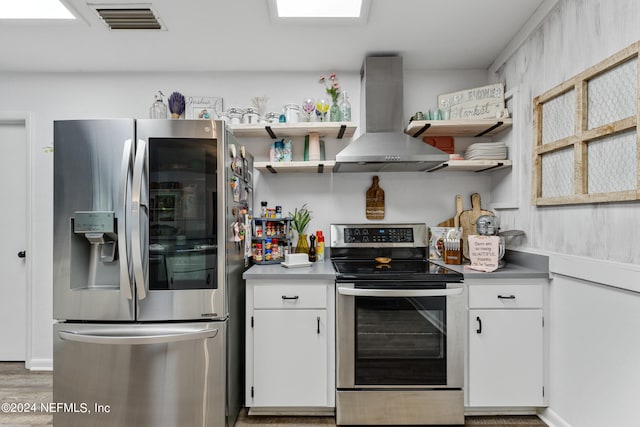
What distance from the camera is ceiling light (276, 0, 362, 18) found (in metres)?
1.86

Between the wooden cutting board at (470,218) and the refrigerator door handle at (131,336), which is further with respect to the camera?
the wooden cutting board at (470,218)

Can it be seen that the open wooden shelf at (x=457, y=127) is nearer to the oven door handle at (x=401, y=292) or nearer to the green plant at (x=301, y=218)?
the green plant at (x=301, y=218)

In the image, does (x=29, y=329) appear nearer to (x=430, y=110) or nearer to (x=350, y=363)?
(x=350, y=363)

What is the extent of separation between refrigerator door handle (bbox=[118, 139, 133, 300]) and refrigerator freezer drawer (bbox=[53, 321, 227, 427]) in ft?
0.85

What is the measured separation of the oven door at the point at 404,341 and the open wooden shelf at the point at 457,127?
3.70ft

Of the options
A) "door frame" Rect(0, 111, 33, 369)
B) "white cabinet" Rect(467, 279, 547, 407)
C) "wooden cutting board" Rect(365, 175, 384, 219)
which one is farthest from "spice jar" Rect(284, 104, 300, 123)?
"door frame" Rect(0, 111, 33, 369)

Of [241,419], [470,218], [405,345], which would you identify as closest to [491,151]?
[470,218]

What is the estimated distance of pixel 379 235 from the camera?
2.63m

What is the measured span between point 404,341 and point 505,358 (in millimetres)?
613

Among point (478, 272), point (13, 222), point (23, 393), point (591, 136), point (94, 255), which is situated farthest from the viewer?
point (13, 222)

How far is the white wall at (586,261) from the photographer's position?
1443mm

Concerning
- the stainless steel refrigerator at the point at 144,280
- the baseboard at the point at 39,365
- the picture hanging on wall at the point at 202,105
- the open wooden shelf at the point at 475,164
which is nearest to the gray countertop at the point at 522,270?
the open wooden shelf at the point at 475,164

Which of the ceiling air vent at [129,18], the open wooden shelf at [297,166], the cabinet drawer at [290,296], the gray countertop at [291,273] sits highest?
the ceiling air vent at [129,18]

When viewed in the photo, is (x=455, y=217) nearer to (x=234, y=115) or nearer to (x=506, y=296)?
(x=506, y=296)
